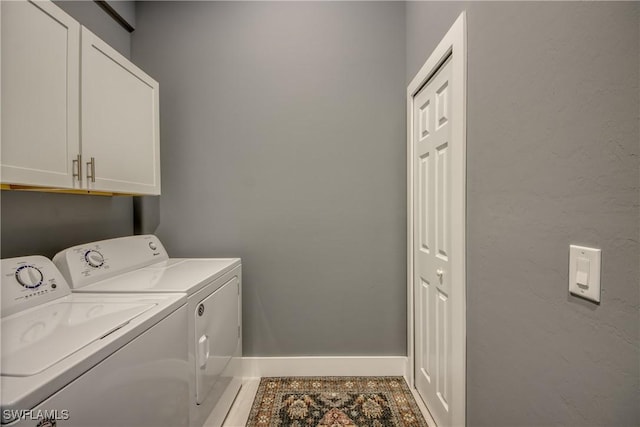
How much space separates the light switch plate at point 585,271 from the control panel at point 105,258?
1.77 metres

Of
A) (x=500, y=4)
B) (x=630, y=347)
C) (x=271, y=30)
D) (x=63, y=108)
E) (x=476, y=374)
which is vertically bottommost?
(x=476, y=374)

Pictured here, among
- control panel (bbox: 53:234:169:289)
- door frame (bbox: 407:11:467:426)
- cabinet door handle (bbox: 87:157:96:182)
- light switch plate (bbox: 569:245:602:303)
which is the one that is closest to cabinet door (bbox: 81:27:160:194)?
cabinet door handle (bbox: 87:157:96:182)

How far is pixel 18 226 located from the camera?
4.68 ft

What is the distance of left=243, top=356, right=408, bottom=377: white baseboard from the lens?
2.28 meters

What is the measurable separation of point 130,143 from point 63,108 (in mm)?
444

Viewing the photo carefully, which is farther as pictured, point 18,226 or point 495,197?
point 18,226

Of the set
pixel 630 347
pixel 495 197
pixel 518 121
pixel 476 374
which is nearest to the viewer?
pixel 630 347

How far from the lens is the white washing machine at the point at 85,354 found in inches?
26.9

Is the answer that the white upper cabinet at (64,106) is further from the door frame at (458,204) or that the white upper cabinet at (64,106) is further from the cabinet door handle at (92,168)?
the door frame at (458,204)

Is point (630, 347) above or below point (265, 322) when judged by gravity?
above

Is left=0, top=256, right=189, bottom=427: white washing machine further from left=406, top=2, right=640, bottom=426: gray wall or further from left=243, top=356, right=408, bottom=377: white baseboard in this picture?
left=406, top=2, right=640, bottom=426: gray wall

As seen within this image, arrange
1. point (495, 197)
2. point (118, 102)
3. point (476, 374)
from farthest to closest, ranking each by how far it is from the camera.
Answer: point (118, 102)
point (476, 374)
point (495, 197)

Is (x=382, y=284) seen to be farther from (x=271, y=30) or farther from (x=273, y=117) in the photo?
(x=271, y=30)

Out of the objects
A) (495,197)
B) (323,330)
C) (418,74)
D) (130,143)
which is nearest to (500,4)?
(495,197)
